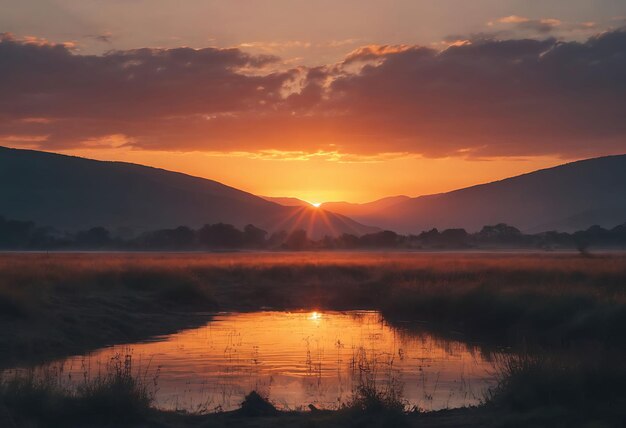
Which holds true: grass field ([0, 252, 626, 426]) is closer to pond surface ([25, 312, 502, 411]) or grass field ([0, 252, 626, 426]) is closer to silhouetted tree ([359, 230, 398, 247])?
pond surface ([25, 312, 502, 411])

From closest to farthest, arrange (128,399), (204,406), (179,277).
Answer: (128,399)
(204,406)
(179,277)

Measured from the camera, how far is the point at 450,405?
1554 cm

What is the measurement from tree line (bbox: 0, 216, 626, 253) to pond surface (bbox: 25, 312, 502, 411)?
12082cm

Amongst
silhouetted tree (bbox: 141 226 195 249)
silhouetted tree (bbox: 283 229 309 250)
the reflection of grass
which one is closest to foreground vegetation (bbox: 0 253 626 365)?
the reflection of grass

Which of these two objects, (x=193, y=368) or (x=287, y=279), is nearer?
(x=193, y=368)

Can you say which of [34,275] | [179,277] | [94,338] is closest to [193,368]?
[94,338]

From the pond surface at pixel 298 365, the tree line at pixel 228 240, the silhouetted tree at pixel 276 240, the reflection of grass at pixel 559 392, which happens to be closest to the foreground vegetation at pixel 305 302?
the pond surface at pixel 298 365

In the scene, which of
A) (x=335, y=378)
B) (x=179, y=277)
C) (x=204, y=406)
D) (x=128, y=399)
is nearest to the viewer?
(x=128, y=399)

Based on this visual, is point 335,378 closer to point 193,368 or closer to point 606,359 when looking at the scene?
point 193,368

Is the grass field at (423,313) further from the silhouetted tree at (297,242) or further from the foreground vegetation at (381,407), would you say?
the silhouetted tree at (297,242)

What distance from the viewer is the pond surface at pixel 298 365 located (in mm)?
16359

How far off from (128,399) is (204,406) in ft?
8.61

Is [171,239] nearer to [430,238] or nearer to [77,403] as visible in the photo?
[430,238]

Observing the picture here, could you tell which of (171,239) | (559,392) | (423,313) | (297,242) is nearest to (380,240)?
(297,242)
